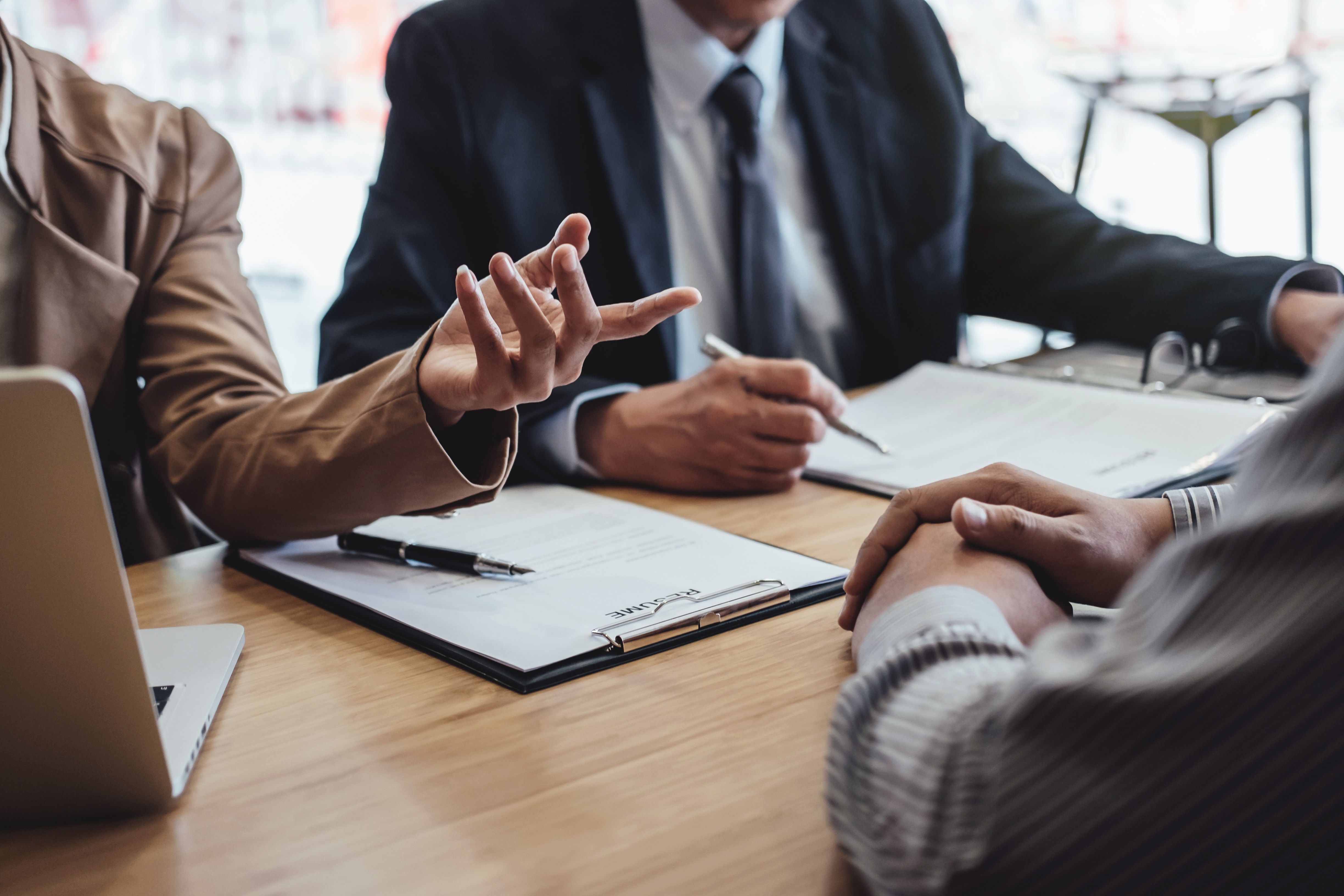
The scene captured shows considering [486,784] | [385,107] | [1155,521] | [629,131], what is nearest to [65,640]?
[486,784]

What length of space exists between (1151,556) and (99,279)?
37.0 inches

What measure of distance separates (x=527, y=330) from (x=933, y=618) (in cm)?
35

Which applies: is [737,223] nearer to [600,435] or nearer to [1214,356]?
[600,435]

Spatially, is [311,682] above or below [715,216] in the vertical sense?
below

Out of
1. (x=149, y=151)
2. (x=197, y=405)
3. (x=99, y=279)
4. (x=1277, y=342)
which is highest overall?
(x=149, y=151)

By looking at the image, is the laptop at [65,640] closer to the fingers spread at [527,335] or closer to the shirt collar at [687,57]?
the fingers spread at [527,335]

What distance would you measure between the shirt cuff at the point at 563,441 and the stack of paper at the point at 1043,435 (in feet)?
0.77

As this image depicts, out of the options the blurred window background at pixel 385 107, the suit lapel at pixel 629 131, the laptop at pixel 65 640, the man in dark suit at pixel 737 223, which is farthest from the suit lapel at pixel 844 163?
→ the blurred window background at pixel 385 107

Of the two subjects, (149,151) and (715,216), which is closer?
(149,151)

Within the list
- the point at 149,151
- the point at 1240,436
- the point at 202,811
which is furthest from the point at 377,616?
the point at 1240,436

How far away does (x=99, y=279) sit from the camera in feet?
3.32

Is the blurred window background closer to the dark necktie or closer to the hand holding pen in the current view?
the dark necktie

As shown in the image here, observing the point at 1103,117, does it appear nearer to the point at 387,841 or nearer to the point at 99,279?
the point at 99,279

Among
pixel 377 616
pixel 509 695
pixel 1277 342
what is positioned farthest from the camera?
pixel 1277 342
